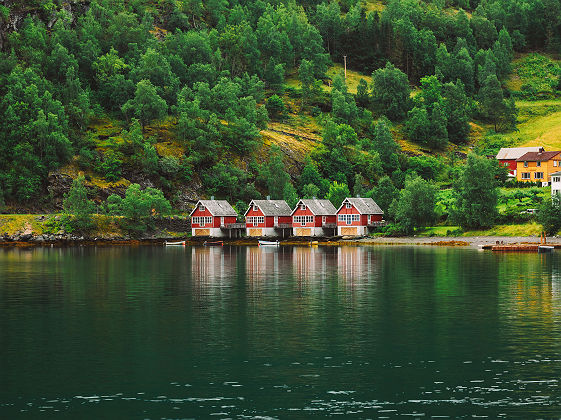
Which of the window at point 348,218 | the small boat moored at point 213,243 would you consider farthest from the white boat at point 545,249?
the small boat moored at point 213,243

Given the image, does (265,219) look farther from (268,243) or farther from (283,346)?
(283,346)

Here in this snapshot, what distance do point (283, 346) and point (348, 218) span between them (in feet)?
403

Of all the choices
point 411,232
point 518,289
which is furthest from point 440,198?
point 518,289

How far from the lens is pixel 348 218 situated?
163m

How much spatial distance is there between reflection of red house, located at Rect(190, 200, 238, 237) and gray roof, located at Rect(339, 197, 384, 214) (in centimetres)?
2655

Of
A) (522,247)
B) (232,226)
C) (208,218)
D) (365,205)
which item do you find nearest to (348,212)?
(365,205)

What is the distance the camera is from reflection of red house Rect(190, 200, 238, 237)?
166250 mm

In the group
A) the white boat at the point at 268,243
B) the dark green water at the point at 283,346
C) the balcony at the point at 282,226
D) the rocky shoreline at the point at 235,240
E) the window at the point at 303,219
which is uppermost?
the window at the point at 303,219

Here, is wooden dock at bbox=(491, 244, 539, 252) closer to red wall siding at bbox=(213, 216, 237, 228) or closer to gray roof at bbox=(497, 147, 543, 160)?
red wall siding at bbox=(213, 216, 237, 228)

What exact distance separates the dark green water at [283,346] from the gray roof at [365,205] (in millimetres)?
82369

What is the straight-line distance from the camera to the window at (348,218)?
16162 cm

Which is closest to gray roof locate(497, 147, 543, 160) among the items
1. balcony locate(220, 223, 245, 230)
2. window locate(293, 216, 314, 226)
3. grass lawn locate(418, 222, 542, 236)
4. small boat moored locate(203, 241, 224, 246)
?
grass lawn locate(418, 222, 542, 236)

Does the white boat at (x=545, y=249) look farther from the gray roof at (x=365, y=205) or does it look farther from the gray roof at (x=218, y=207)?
the gray roof at (x=218, y=207)

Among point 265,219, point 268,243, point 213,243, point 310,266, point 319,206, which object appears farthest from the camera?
point 319,206
